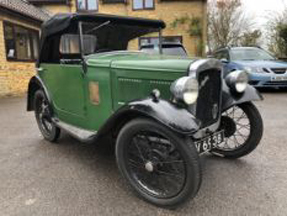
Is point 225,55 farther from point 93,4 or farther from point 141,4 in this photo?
point 93,4

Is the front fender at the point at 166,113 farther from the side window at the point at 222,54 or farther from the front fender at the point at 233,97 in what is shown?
the side window at the point at 222,54

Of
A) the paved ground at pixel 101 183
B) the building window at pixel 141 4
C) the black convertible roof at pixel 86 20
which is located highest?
the building window at pixel 141 4

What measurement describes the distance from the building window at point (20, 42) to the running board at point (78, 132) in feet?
22.6

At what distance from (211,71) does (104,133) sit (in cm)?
127

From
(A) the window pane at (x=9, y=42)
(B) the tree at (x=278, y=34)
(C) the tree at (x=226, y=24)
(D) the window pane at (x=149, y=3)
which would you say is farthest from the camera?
(C) the tree at (x=226, y=24)

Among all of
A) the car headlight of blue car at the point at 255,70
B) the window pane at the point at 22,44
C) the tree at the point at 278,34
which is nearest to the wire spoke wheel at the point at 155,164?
the car headlight of blue car at the point at 255,70

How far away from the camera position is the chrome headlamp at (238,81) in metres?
2.81

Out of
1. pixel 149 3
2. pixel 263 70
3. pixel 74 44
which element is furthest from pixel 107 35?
pixel 149 3

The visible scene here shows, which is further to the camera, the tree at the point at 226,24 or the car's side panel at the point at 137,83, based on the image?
the tree at the point at 226,24

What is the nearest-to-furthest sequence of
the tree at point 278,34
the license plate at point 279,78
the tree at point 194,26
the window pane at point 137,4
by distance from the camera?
the license plate at point 279,78 < the tree at point 278,34 < the tree at point 194,26 < the window pane at point 137,4

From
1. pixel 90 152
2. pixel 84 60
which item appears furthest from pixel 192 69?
pixel 90 152

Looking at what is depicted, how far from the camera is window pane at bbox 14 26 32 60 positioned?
9.80m

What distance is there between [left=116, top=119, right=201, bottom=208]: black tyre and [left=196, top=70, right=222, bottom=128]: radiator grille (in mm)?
502

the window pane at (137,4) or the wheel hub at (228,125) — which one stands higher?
the window pane at (137,4)
